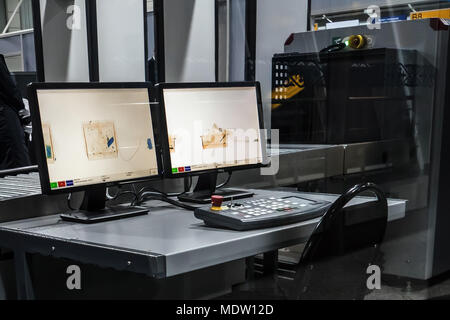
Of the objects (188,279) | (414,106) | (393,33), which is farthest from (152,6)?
(188,279)

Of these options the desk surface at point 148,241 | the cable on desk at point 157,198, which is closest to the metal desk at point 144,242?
the desk surface at point 148,241

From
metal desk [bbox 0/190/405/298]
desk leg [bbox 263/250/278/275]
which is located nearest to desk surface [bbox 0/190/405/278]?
metal desk [bbox 0/190/405/298]

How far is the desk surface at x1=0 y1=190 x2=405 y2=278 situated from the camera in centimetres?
100

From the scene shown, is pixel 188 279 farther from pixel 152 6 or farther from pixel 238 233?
pixel 152 6

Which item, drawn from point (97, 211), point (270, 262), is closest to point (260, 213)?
point (97, 211)

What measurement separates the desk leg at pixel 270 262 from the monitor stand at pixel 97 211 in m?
0.69

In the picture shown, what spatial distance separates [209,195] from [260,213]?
0.35m

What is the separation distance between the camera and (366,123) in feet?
8.27

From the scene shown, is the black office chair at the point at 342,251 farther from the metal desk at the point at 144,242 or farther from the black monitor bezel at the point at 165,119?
the black monitor bezel at the point at 165,119

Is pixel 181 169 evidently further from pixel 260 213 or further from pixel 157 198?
pixel 260 213

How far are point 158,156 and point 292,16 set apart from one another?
2381 mm

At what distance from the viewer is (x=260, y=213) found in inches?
49.6

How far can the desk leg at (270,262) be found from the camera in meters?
1.92

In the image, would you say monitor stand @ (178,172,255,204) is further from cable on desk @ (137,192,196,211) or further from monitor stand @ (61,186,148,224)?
monitor stand @ (61,186,148,224)
